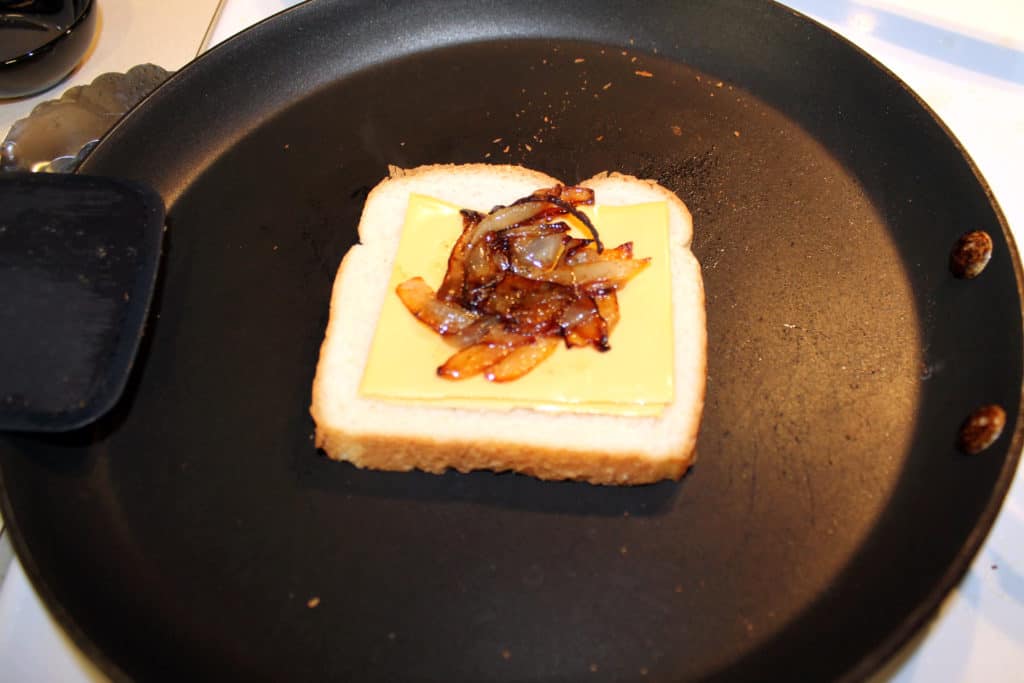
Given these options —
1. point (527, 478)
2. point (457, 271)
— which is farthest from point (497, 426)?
point (457, 271)

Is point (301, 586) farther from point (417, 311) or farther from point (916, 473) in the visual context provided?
point (916, 473)

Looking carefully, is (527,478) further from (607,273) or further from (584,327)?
(607,273)

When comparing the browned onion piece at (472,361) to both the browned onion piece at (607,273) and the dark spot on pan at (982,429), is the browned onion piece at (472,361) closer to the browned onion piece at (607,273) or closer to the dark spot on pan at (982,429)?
the browned onion piece at (607,273)

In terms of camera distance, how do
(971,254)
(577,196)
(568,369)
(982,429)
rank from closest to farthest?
(982,429)
(568,369)
(971,254)
(577,196)

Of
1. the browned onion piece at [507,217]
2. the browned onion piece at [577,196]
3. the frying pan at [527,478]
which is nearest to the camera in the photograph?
the frying pan at [527,478]

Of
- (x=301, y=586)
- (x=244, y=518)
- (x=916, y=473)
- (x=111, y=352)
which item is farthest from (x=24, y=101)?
(x=916, y=473)

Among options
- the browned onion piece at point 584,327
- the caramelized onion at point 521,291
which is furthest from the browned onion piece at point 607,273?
the browned onion piece at point 584,327

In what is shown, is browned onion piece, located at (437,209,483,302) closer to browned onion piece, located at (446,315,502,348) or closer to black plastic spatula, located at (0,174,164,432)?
browned onion piece, located at (446,315,502,348)
